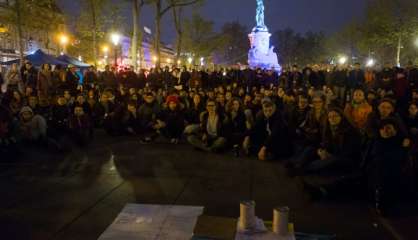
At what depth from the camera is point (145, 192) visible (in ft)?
20.7

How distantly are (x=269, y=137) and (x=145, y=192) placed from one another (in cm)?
311

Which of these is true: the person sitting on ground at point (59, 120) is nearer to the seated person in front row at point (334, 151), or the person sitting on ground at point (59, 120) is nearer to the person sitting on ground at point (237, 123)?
the person sitting on ground at point (237, 123)

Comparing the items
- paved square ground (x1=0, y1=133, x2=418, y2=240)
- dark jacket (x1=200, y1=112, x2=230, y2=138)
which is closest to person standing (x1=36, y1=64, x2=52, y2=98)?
paved square ground (x1=0, y1=133, x2=418, y2=240)

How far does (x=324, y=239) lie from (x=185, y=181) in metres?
3.00

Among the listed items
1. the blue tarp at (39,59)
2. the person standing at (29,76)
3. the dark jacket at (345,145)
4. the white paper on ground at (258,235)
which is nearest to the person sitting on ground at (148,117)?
the dark jacket at (345,145)

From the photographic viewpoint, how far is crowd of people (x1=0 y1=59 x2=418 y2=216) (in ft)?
19.5

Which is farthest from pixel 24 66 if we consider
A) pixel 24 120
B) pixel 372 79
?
pixel 372 79

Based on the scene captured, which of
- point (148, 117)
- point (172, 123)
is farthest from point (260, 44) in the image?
point (172, 123)

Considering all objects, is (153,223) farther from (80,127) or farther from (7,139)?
(80,127)

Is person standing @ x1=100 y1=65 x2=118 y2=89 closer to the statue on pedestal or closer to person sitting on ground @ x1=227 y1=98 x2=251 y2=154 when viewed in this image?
person sitting on ground @ x1=227 y1=98 x2=251 y2=154

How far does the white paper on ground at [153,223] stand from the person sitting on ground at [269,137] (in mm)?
3342

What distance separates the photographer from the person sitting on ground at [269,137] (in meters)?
8.40

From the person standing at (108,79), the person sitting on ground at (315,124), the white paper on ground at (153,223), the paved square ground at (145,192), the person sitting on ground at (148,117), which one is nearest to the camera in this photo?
the white paper on ground at (153,223)

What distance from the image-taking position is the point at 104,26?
34.2 m
